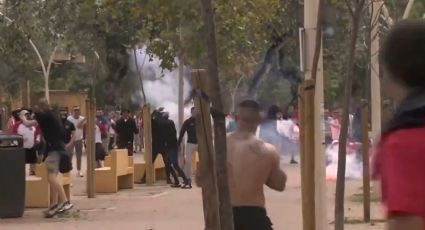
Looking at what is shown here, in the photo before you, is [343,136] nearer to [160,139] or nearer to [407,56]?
Result: [407,56]

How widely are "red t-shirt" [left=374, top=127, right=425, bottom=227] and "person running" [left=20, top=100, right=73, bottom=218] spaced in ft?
41.2

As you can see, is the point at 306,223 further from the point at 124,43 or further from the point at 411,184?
the point at 124,43

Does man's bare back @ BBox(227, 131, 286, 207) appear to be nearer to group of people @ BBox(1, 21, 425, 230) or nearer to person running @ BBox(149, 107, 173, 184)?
group of people @ BBox(1, 21, 425, 230)

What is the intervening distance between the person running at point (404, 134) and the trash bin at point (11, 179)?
12642 millimetres

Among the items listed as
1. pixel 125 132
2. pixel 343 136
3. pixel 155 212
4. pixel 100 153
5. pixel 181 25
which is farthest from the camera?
pixel 125 132

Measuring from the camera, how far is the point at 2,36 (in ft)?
66.1

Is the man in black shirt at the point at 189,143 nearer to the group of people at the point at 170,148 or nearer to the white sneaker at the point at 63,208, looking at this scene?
the group of people at the point at 170,148

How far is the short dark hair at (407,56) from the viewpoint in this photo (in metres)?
2.68

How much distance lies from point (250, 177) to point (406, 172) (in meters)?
3.92

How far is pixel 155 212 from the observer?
15828 millimetres

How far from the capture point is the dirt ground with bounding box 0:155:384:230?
13.8 metres

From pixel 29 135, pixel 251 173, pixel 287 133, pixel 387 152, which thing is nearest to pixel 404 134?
pixel 387 152

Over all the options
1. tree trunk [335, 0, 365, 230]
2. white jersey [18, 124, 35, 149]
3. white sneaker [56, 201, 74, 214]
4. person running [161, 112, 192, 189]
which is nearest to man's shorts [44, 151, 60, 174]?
white sneaker [56, 201, 74, 214]

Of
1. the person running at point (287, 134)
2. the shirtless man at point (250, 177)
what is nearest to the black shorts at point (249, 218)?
the shirtless man at point (250, 177)
